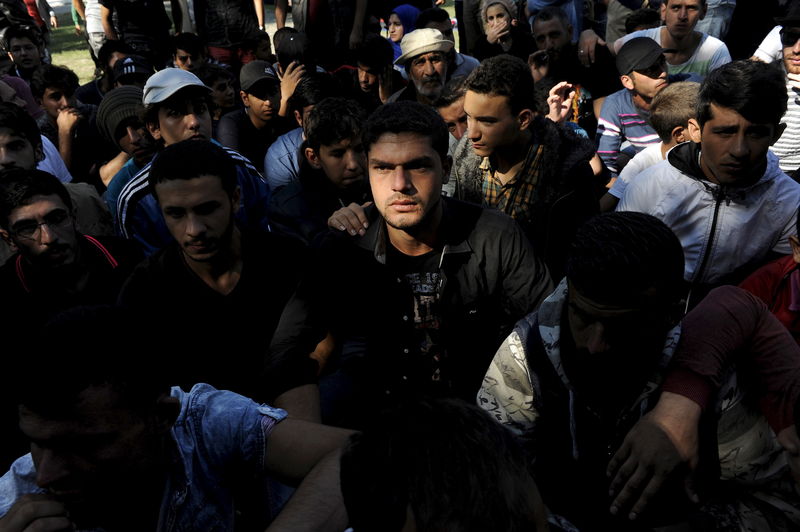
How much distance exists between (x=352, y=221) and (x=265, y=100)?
3.54 m

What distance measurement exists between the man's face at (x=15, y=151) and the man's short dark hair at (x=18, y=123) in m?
0.03

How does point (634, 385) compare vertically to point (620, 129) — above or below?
above

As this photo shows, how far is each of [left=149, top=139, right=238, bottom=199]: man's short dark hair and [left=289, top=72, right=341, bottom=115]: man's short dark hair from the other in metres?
2.29

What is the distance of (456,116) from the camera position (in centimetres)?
488

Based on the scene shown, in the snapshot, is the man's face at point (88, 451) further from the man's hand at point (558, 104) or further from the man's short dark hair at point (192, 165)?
the man's hand at point (558, 104)

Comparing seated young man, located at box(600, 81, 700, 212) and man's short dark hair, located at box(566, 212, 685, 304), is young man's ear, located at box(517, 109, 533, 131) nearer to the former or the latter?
seated young man, located at box(600, 81, 700, 212)

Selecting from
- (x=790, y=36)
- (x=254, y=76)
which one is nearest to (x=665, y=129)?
(x=790, y=36)

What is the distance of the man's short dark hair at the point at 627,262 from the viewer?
175cm

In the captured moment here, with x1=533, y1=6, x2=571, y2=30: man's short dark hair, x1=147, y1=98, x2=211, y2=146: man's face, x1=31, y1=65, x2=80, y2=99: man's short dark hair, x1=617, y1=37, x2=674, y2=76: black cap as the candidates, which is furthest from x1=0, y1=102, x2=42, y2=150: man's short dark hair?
x1=533, y1=6, x2=571, y2=30: man's short dark hair

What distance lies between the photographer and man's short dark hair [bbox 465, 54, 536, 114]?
3830 millimetres

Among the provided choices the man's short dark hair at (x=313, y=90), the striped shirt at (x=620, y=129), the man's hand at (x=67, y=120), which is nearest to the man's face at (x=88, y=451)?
the man's short dark hair at (x=313, y=90)

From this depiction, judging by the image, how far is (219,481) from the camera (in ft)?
6.32

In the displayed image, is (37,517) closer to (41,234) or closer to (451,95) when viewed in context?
(41,234)

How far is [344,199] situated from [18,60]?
264 inches
